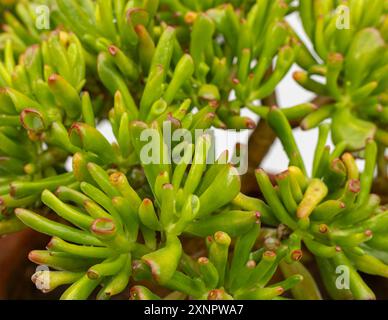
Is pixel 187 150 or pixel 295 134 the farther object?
pixel 295 134

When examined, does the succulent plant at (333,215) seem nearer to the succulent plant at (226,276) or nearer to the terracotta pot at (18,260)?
the succulent plant at (226,276)

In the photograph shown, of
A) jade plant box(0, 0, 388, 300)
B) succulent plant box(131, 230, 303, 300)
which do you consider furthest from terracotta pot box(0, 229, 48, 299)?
succulent plant box(131, 230, 303, 300)

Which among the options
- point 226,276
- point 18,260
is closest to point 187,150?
point 226,276

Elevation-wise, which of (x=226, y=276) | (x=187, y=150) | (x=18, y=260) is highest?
(x=187, y=150)

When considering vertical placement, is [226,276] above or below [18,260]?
above

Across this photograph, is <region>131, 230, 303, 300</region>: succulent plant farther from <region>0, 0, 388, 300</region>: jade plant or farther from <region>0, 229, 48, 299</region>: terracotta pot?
<region>0, 229, 48, 299</region>: terracotta pot

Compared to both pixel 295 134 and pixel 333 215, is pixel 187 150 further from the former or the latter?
pixel 295 134
